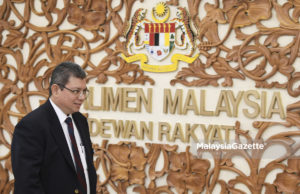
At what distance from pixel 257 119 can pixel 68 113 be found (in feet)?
5.09

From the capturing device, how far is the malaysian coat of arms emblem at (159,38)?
3.13m

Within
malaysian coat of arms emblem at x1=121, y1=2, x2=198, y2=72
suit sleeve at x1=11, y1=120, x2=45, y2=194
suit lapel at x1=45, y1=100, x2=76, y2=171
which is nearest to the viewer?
suit sleeve at x1=11, y1=120, x2=45, y2=194

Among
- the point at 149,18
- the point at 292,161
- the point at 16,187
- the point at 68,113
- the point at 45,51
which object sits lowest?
the point at 292,161

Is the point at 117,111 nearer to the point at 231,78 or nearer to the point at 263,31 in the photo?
the point at 231,78

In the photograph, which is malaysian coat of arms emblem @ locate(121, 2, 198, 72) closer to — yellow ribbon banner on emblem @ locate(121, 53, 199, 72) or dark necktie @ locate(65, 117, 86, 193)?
yellow ribbon banner on emblem @ locate(121, 53, 199, 72)

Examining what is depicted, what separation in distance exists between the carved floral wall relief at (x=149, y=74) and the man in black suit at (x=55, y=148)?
4.04ft

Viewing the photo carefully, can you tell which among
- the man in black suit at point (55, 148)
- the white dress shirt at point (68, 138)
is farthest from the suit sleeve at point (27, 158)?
the white dress shirt at point (68, 138)

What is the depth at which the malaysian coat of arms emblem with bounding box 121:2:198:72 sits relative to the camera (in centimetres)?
313

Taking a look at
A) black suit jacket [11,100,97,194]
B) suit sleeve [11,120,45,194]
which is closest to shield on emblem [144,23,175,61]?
black suit jacket [11,100,97,194]

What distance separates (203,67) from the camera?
3088 mm

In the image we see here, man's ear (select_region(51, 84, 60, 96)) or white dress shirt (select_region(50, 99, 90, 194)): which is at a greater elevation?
man's ear (select_region(51, 84, 60, 96))

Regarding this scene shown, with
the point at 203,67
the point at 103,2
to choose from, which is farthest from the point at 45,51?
the point at 203,67

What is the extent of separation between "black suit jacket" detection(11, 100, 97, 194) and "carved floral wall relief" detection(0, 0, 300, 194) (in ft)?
4.50

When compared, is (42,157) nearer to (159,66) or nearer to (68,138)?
(68,138)
